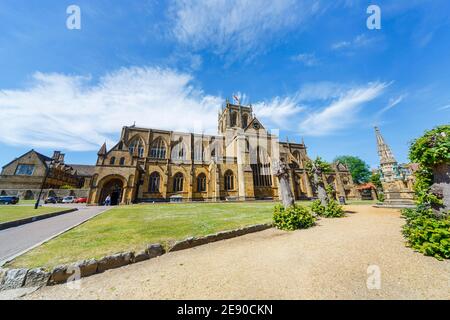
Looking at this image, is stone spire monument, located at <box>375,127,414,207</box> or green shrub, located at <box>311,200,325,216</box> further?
stone spire monument, located at <box>375,127,414,207</box>

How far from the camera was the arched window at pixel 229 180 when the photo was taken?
29.3 meters

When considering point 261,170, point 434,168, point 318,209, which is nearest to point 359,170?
point 261,170

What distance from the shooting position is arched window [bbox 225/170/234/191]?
29328 millimetres

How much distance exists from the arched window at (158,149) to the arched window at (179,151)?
2100mm

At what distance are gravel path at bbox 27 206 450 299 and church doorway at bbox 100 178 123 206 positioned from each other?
945 inches

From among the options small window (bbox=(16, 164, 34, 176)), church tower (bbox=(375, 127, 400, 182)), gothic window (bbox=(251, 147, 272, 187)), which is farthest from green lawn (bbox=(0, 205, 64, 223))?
small window (bbox=(16, 164, 34, 176))

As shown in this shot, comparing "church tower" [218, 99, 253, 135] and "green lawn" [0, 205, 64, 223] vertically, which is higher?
"church tower" [218, 99, 253, 135]

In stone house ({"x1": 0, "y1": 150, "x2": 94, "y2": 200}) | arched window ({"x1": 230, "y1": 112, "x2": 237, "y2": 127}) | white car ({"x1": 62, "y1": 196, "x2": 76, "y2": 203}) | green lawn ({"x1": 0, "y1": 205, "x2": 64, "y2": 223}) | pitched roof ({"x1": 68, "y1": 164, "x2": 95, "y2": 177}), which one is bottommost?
green lawn ({"x1": 0, "y1": 205, "x2": 64, "y2": 223})

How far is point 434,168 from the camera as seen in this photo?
18.5 feet

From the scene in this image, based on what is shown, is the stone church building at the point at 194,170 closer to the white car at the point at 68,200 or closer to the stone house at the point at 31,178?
the white car at the point at 68,200

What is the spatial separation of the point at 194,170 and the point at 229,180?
682cm

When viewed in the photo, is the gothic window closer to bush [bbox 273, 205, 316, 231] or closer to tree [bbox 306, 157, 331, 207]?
tree [bbox 306, 157, 331, 207]
